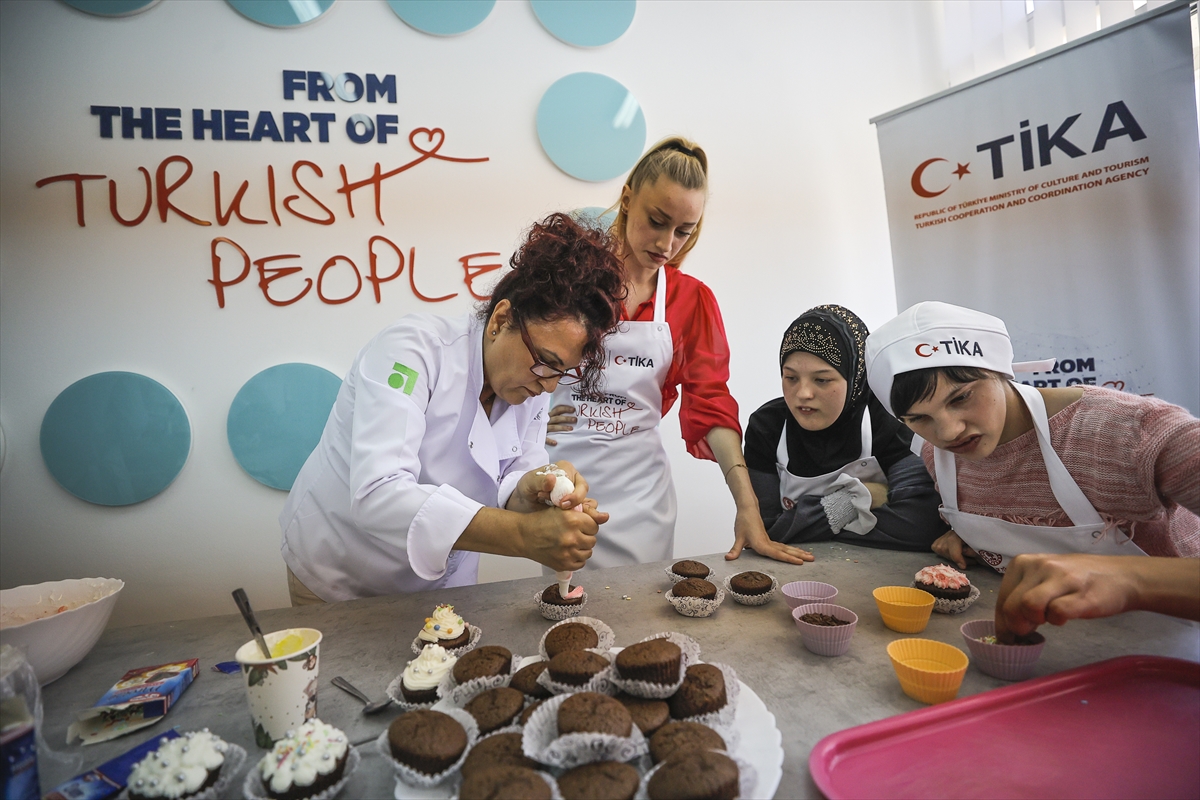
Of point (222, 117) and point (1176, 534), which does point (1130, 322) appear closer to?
A: point (1176, 534)

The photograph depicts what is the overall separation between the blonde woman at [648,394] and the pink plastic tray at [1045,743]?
1.39 m

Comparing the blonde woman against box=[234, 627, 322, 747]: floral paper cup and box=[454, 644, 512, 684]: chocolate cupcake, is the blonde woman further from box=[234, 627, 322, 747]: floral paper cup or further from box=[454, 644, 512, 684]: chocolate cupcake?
box=[234, 627, 322, 747]: floral paper cup

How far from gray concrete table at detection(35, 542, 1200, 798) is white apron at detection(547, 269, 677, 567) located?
2.04ft

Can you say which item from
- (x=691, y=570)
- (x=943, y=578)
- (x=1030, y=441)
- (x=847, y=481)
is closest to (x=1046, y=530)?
(x=1030, y=441)

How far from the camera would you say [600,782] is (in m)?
0.97

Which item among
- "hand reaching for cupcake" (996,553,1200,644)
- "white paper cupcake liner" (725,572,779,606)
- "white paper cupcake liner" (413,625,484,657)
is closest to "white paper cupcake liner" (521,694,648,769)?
"white paper cupcake liner" (413,625,484,657)

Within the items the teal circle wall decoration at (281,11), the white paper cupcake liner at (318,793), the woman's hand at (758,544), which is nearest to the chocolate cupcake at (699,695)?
the white paper cupcake liner at (318,793)

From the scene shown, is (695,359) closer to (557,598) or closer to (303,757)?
(557,598)

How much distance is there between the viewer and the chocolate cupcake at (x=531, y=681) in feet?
4.11

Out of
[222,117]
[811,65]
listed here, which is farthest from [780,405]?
[222,117]

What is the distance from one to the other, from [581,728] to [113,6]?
4.13 m

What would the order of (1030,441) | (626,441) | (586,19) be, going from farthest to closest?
(586,19)
(626,441)
(1030,441)

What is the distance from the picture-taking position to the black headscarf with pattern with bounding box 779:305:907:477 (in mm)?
2533

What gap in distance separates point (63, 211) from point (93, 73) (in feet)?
2.39
